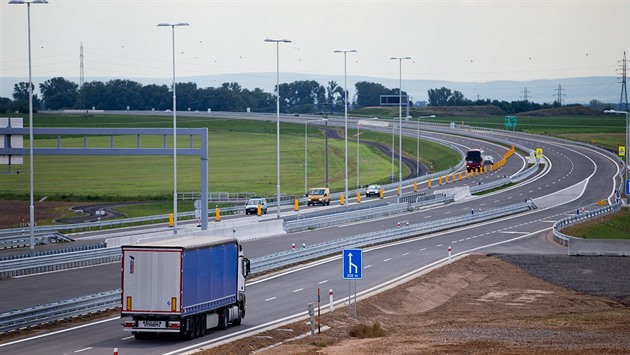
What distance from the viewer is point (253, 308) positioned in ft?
126

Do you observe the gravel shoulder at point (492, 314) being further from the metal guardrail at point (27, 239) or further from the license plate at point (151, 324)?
the metal guardrail at point (27, 239)

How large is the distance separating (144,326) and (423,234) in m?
41.9

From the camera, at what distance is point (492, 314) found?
40.0 metres

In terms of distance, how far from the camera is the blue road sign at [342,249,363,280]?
33.9m

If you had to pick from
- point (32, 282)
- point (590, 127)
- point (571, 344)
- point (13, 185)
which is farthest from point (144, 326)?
point (590, 127)

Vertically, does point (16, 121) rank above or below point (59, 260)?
above

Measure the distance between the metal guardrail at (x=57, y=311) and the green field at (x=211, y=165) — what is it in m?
66.6

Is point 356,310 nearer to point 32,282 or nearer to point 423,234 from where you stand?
point 32,282

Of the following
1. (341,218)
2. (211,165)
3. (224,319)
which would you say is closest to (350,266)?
(224,319)

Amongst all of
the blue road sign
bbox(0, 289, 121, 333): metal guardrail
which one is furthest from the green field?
the blue road sign

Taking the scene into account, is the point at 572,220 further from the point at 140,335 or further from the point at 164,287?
the point at 164,287

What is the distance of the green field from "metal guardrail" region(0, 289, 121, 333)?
66.6m

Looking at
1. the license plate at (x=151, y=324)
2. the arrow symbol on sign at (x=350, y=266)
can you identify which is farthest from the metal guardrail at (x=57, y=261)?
the arrow symbol on sign at (x=350, y=266)

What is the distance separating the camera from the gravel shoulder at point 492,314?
28859 mm
